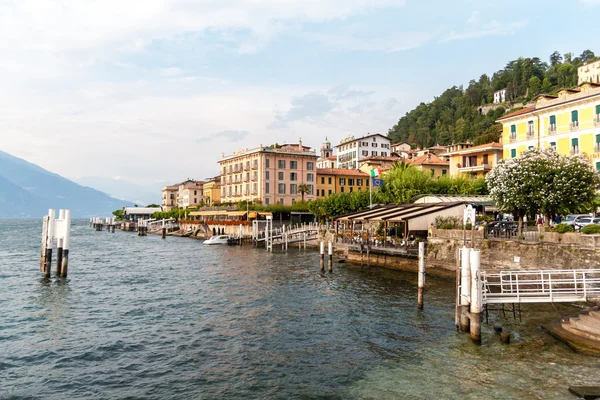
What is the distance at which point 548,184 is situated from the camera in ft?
107

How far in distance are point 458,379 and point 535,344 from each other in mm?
4841

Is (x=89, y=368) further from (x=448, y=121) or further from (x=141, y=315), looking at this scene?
(x=448, y=121)

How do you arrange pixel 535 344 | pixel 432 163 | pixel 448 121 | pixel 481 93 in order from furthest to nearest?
pixel 481 93 → pixel 448 121 → pixel 432 163 → pixel 535 344

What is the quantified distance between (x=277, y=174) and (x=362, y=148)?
116 feet

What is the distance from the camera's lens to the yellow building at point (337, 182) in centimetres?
9562

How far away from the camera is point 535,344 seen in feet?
55.5

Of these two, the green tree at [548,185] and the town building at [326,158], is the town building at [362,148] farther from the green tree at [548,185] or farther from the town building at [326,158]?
the green tree at [548,185]

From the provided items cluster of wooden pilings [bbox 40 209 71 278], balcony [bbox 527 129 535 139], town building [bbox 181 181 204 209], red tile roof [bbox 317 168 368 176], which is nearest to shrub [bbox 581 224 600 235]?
balcony [bbox 527 129 535 139]

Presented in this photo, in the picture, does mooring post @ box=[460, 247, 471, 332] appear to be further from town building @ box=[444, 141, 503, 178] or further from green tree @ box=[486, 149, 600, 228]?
town building @ box=[444, 141, 503, 178]

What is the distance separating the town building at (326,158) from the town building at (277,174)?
32575 mm

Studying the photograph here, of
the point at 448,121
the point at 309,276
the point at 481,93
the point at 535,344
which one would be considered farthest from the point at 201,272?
the point at 481,93

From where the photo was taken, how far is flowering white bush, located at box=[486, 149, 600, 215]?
32.1 metres

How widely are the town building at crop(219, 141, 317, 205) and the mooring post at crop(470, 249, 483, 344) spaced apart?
7173 cm

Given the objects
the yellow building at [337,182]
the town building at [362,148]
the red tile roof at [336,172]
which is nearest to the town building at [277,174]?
the red tile roof at [336,172]
